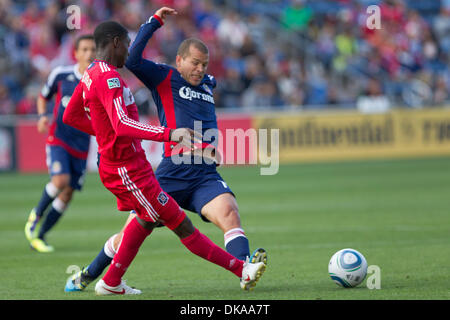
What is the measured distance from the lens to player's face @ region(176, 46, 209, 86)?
6598mm

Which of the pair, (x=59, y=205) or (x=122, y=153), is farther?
(x=59, y=205)

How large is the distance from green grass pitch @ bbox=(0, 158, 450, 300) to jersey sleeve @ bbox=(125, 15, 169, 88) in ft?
6.03

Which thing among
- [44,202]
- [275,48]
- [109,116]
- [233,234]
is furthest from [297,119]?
[109,116]

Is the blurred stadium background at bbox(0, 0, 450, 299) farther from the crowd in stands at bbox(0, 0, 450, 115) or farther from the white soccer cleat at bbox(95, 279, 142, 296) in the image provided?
the white soccer cleat at bbox(95, 279, 142, 296)

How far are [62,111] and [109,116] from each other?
4.23m

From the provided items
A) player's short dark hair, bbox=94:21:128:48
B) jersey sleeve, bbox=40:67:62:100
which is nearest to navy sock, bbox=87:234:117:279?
player's short dark hair, bbox=94:21:128:48

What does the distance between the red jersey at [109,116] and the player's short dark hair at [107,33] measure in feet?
0.53

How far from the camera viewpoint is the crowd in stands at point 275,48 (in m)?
22.1

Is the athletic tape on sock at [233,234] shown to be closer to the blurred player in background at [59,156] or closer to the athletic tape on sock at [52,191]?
the blurred player in background at [59,156]

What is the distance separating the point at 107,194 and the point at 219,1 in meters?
12.5

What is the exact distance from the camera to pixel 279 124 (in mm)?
21875

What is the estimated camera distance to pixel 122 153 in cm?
588

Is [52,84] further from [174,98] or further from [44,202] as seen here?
[174,98]
